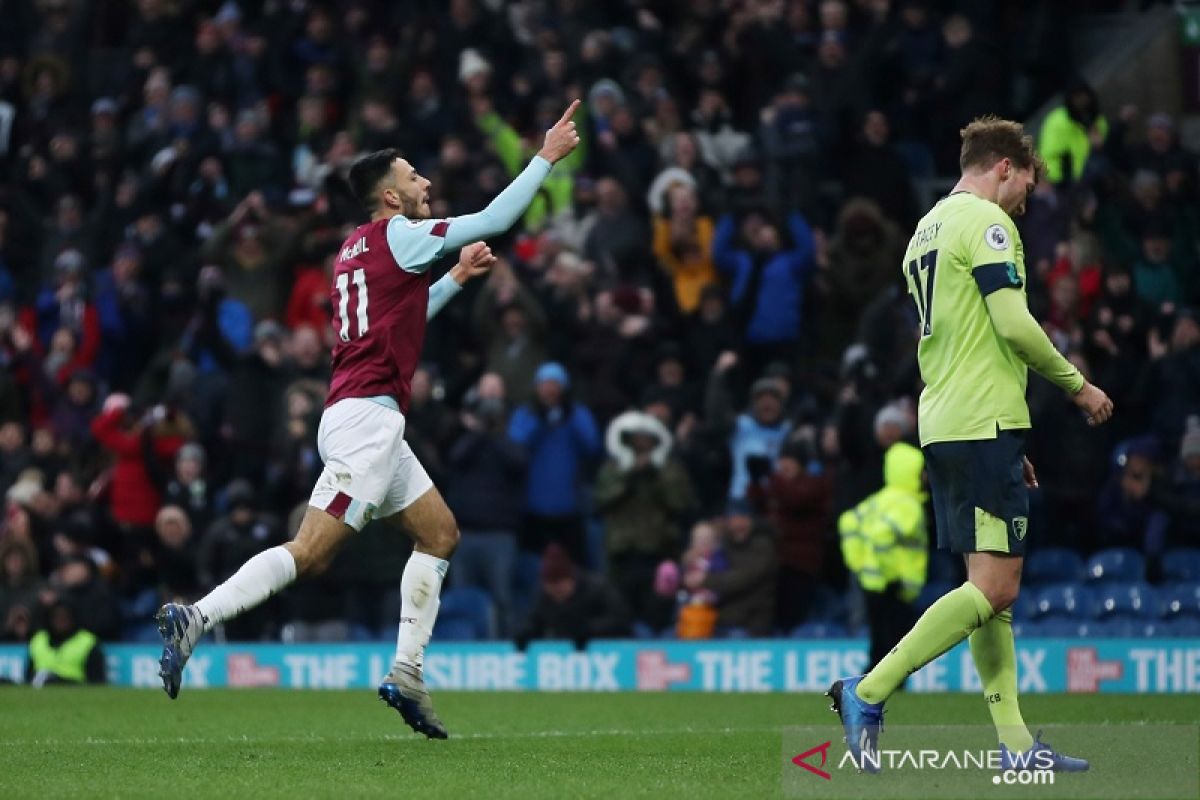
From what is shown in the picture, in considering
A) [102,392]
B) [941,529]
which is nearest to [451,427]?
[102,392]

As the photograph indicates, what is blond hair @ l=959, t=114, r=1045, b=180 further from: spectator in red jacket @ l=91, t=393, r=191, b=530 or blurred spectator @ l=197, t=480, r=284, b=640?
spectator in red jacket @ l=91, t=393, r=191, b=530

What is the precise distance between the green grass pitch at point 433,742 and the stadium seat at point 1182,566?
7.40 feet

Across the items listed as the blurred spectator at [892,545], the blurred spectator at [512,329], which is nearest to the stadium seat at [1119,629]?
the blurred spectator at [892,545]

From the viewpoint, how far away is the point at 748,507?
16.9 meters

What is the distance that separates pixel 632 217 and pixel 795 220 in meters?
1.48

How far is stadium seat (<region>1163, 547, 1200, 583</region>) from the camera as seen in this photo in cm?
1548

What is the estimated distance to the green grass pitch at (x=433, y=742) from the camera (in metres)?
7.70

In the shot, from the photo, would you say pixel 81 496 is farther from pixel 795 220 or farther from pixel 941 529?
pixel 941 529

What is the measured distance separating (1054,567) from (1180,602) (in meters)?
1.08

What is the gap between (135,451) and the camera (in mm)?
18531

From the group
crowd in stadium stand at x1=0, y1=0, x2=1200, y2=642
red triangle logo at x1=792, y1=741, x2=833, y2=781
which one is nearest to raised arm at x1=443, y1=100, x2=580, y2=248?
red triangle logo at x1=792, y1=741, x2=833, y2=781

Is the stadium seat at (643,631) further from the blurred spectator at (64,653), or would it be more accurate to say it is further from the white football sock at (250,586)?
the white football sock at (250,586)

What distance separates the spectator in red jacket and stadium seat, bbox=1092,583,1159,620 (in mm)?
7834

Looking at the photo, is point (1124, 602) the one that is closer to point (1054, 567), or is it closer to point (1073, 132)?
point (1054, 567)
